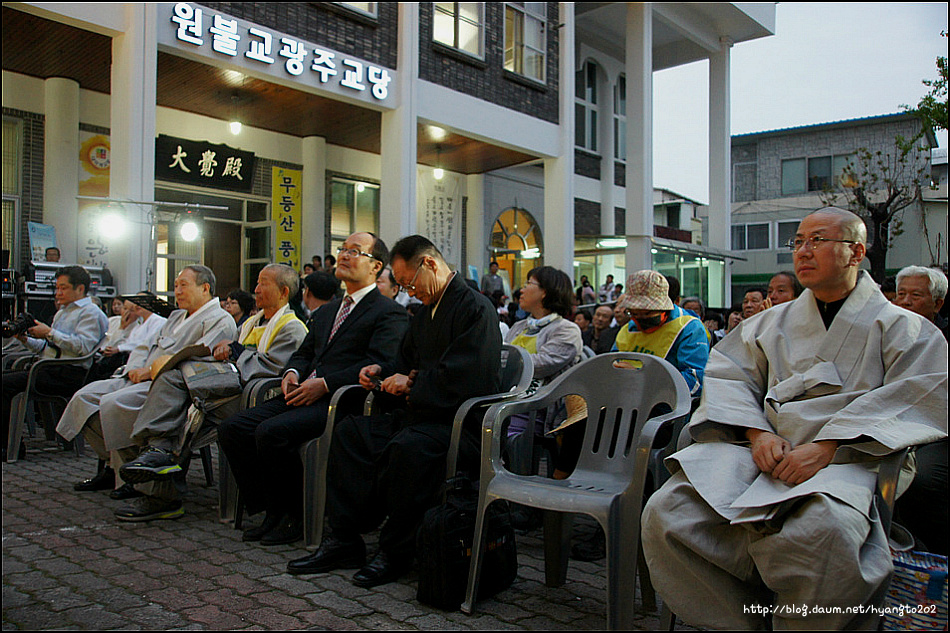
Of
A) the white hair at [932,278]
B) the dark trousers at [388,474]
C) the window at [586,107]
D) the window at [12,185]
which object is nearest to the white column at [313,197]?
the window at [12,185]

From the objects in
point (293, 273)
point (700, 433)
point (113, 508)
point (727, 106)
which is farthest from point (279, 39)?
point (727, 106)

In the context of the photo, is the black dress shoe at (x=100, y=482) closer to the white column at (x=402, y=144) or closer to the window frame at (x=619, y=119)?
the white column at (x=402, y=144)

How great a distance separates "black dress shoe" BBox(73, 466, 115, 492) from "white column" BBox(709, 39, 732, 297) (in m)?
19.4

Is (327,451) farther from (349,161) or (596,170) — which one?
(596,170)

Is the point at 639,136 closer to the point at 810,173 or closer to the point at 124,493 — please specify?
the point at 124,493

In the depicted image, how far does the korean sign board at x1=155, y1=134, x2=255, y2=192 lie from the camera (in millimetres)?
12781

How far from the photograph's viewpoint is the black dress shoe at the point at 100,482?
514 centimetres

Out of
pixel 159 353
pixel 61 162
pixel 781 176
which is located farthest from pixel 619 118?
pixel 159 353

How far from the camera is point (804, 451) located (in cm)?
236

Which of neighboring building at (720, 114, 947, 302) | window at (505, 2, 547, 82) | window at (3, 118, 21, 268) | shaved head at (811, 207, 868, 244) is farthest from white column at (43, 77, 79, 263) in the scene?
neighboring building at (720, 114, 947, 302)

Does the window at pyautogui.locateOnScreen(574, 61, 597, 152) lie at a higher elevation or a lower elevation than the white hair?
higher

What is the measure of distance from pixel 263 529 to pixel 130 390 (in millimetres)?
1527

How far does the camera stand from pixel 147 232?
31.0 feet

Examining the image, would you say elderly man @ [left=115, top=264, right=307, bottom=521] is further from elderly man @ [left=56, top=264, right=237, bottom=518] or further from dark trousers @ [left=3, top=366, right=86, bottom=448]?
dark trousers @ [left=3, top=366, right=86, bottom=448]
